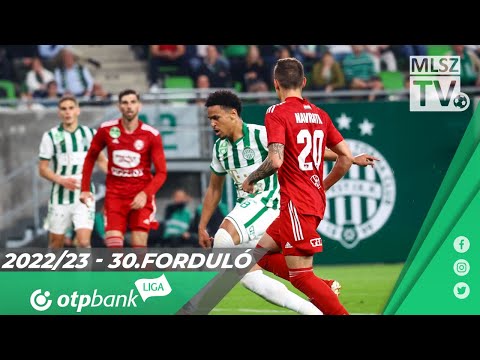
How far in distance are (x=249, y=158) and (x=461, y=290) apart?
1951mm

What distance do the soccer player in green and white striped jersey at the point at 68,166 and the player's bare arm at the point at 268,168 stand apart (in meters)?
4.15

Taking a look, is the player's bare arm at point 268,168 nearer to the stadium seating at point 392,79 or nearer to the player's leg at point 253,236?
the player's leg at point 253,236

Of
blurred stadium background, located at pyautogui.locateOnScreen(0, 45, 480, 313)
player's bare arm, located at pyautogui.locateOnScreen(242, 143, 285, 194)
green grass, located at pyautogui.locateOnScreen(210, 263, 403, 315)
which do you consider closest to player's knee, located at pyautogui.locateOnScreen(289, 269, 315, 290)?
player's bare arm, located at pyautogui.locateOnScreen(242, 143, 285, 194)

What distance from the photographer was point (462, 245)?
9.48m

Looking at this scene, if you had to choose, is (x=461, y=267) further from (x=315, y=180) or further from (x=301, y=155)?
(x=301, y=155)

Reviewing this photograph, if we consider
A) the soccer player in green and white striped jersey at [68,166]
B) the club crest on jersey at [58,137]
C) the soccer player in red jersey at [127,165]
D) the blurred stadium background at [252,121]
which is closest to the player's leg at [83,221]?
the soccer player in green and white striped jersey at [68,166]

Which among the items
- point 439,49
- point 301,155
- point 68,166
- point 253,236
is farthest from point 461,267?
point 68,166

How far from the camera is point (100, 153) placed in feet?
37.7

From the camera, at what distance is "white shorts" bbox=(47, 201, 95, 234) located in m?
12.1

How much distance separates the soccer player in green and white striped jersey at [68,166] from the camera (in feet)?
39.4

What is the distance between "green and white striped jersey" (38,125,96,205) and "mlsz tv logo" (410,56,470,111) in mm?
3634

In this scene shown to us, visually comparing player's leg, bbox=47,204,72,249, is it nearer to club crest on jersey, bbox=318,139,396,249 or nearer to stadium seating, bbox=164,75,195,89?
stadium seating, bbox=164,75,195,89
